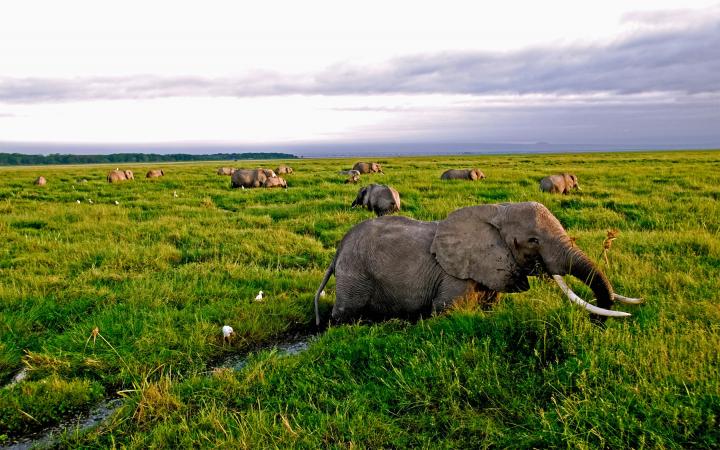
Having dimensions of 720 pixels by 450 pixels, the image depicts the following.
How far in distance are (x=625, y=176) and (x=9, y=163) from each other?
15476 centimetres

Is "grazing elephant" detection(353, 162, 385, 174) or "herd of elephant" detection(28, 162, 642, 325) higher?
"grazing elephant" detection(353, 162, 385, 174)

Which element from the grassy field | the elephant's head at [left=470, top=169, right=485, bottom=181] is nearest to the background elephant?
the grassy field

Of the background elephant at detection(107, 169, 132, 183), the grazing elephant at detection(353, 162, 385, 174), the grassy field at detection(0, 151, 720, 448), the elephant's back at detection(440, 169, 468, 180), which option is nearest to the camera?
the grassy field at detection(0, 151, 720, 448)

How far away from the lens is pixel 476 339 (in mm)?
4375

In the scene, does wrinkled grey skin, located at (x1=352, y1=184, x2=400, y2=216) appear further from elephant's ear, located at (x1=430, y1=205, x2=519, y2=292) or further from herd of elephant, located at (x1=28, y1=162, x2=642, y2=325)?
elephant's ear, located at (x1=430, y1=205, x2=519, y2=292)

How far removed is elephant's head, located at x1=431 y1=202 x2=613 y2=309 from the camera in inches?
176

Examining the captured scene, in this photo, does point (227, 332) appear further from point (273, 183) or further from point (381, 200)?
point (273, 183)

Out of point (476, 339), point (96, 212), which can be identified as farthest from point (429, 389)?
point (96, 212)

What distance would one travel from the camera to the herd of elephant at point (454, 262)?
4613mm

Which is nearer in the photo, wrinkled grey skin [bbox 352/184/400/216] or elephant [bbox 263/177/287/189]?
wrinkled grey skin [bbox 352/184/400/216]

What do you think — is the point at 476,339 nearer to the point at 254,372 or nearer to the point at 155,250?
the point at 254,372

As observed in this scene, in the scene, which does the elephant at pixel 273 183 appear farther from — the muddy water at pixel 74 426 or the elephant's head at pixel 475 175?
the muddy water at pixel 74 426

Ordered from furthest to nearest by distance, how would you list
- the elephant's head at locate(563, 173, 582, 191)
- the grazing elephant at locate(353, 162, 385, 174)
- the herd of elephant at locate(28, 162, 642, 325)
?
1. the grazing elephant at locate(353, 162, 385, 174)
2. the elephant's head at locate(563, 173, 582, 191)
3. the herd of elephant at locate(28, 162, 642, 325)

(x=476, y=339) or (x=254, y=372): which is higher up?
(x=476, y=339)
